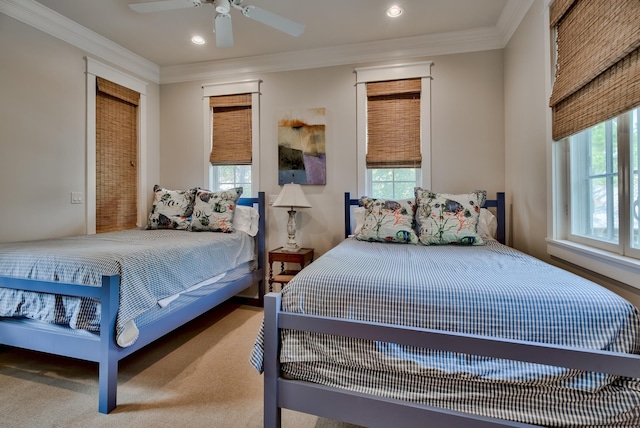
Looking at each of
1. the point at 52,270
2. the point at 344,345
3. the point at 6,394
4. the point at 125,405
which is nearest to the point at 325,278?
the point at 344,345

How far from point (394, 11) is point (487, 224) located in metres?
1.92

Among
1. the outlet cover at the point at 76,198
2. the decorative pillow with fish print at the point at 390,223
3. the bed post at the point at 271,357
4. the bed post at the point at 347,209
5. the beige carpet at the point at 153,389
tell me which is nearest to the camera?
the bed post at the point at 271,357

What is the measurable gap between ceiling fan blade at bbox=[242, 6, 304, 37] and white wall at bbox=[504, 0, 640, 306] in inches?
64.6

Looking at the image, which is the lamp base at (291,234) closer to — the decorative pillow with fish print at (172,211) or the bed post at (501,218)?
the decorative pillow with fish print at (172,211)

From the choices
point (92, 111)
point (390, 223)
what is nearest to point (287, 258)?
point (390, 223)

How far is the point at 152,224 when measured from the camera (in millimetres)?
3092

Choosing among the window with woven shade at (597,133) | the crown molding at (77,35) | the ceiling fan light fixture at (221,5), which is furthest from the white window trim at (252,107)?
the window with woven shade at (597,133)

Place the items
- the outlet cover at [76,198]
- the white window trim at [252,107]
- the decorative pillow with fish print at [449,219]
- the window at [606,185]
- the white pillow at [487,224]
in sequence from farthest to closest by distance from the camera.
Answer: the white window trim at [252,107]
the outlet cover at [76,198]
the white pillow at [487,224]
the decorative pillow with fish print at [449,219]
the window at [606,185]

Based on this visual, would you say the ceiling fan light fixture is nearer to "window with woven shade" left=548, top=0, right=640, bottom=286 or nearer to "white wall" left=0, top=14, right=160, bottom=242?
"white wall" left=0, top=14, right=160, bottom=242

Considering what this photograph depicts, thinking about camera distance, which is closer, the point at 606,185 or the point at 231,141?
the point at 606,185

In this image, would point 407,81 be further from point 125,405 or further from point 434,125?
point 125,405

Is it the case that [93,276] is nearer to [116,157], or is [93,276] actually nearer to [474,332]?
[474,332]

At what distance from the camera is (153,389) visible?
179 cm

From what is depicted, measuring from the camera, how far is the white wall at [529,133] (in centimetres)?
207
